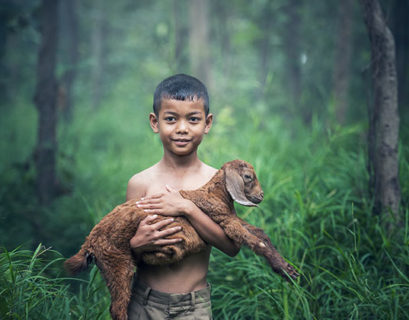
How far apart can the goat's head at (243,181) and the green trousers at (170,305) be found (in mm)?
605

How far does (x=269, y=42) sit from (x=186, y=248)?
12502 mm

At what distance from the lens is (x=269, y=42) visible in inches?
508

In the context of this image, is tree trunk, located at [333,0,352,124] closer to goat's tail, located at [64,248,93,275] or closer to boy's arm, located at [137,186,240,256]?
boy's arm, located at [137,186,240,256]

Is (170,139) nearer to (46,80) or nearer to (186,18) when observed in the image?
(46,80)

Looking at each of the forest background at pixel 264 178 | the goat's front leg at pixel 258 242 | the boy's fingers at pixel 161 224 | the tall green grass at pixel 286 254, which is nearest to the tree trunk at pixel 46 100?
the forest background at pixel 264 178

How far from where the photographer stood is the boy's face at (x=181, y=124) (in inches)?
73.8

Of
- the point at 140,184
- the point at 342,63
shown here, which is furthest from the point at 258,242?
the point at 342,63

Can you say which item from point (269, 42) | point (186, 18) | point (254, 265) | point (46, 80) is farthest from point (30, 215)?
point (186, 18)

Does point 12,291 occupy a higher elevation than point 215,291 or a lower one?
higher

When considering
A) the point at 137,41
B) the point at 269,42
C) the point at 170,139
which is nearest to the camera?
the point at 170,139

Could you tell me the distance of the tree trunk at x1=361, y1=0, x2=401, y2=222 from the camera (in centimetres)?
292

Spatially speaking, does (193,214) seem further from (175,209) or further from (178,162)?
(178,162)

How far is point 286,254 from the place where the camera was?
9.13ft

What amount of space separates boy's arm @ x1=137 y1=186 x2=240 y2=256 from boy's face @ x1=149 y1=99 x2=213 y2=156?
292 millimetres
